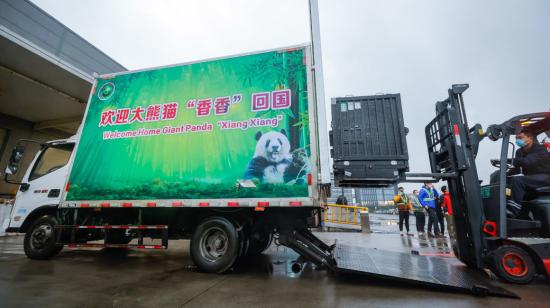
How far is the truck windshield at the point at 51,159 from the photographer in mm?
5441

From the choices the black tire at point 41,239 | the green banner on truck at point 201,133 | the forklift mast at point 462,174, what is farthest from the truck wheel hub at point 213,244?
the forklift mast at point 462,174

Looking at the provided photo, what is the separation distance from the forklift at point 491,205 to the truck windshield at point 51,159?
7502 mm

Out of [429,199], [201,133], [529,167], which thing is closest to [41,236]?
[201,133]

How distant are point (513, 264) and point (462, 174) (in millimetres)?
1445

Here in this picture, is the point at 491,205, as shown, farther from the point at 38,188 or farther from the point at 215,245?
the point at 38,188

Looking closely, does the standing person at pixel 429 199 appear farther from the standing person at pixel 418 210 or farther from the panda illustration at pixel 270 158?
the panda illustration at pixel 270 158

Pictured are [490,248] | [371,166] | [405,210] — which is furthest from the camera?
[405,210]

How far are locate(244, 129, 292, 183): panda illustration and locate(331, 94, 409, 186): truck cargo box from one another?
0.98 m

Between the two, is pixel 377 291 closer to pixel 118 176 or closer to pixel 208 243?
pixel 208 243

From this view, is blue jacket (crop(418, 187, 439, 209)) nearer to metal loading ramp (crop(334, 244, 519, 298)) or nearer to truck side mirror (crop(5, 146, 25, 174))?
metal loading ramp (crop(334, 244, 519, 298))

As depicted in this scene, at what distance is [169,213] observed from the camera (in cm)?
474

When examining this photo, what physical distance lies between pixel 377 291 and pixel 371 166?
6.14 feet

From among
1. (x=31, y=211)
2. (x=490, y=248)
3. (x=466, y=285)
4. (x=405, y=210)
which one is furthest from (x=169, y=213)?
(x=405, y=210)

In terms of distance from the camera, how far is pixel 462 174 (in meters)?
4.23
